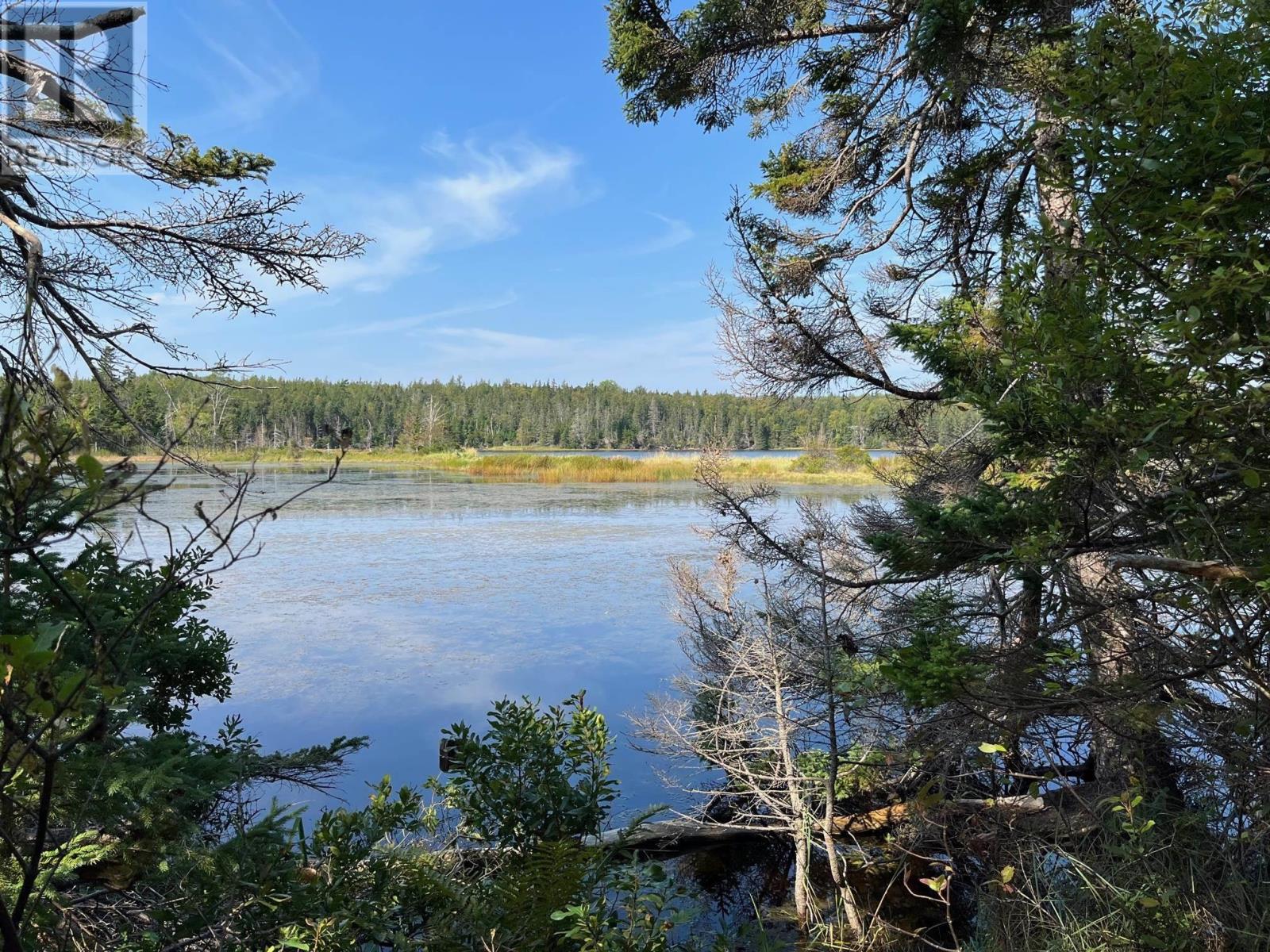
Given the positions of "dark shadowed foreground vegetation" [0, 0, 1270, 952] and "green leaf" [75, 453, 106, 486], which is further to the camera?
"dark shadowed foreground vegetation" [0, 0, 1270, 952]

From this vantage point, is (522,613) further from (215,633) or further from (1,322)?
(1,322)

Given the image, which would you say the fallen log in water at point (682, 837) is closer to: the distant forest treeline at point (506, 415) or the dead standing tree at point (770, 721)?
the dead standing tree at point (770, 721)

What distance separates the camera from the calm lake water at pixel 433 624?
6.70 metres

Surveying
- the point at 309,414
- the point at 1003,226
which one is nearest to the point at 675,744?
the point at 1003,226

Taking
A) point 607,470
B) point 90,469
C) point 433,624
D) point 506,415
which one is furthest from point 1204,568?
point 506,415

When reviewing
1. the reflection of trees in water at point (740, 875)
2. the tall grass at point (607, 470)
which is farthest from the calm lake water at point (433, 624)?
the tall grass at point (607, 470)

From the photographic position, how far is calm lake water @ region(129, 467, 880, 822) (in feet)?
22.0

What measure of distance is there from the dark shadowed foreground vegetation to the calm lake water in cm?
121

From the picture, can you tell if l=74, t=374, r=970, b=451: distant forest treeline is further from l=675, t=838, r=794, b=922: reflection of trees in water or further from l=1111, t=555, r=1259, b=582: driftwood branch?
l=1111, t=555, r=1259, b=582: driftwood branch

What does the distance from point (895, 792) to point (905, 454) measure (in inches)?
110

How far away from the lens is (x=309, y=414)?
5778cm

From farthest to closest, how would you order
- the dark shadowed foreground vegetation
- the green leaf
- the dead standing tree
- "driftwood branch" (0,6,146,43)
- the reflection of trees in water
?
the reflection of trees in water → the dead standing tree → "driftwood branch" (0,6,146,43) → the dark shadowed foreground vegetation → the green leaf

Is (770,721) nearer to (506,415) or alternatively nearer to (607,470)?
(607,470)

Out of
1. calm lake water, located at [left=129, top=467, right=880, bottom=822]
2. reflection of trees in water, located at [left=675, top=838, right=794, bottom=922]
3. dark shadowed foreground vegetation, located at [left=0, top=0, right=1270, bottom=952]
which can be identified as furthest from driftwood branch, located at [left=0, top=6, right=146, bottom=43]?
reflection of trees in water, located at [left=675, top=838, right=794, bottom=922]
